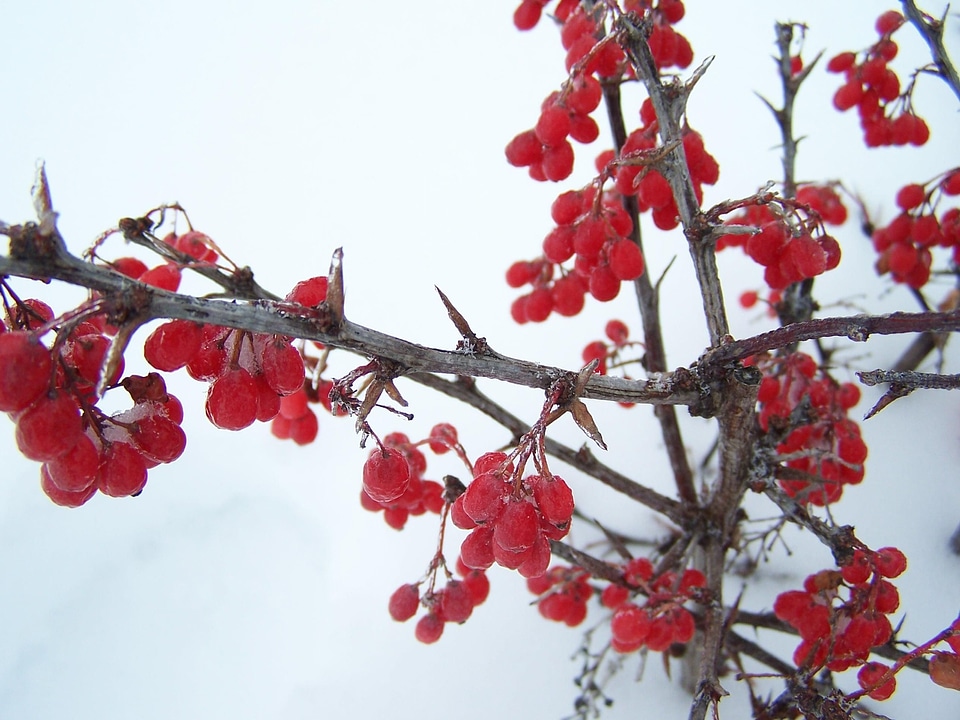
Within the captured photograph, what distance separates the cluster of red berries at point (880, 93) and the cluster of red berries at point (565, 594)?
104 centimetres

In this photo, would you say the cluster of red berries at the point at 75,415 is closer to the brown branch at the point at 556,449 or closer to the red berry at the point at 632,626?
the brown branch at the point at 556,449

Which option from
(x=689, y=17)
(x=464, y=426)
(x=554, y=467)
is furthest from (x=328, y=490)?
(x=689, y=17)

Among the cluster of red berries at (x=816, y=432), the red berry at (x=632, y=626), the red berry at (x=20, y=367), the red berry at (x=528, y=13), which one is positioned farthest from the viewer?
the red berry at (x=528, y=13)

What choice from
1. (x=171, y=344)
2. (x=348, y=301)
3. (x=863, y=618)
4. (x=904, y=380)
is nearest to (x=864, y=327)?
(x=904, y=380)

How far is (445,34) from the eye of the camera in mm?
2119

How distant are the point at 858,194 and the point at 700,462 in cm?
89

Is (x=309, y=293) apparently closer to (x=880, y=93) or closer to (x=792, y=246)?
(x=792, y=246)

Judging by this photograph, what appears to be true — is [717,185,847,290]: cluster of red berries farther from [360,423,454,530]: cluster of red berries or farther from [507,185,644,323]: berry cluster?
[360,423,454,530]: cluster of red berries

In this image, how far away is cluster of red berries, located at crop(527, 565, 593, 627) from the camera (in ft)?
3.85

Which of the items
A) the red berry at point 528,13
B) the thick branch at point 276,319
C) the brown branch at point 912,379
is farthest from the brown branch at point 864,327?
the red berry at point 528,13

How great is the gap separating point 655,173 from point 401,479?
52 centimetres

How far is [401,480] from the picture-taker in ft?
2.46

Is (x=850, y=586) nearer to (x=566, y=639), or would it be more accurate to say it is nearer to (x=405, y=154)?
(x=566, y=639)

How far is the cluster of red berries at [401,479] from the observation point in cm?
74
